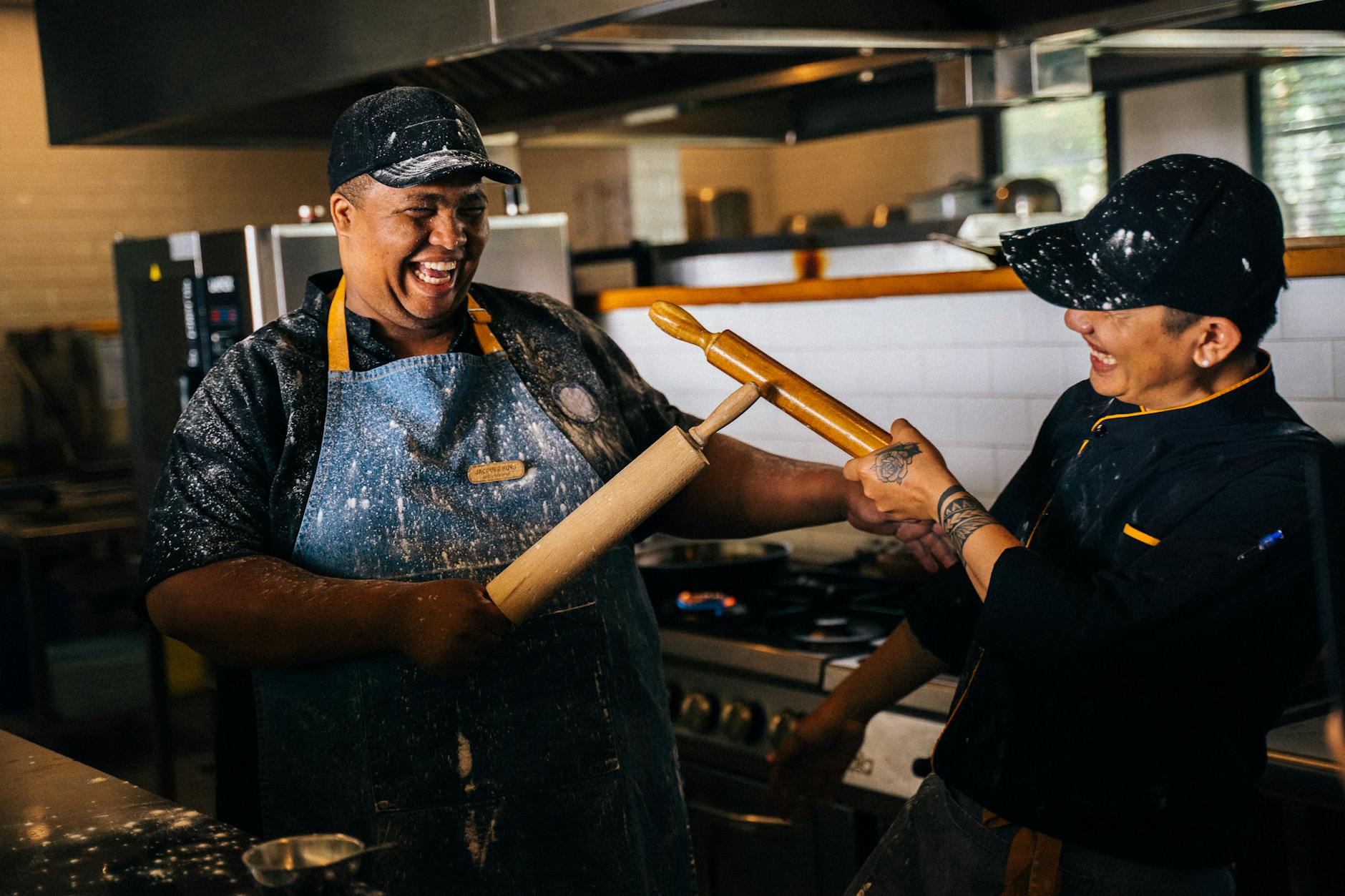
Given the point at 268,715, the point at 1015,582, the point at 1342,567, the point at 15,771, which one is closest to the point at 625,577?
the point at 268,715

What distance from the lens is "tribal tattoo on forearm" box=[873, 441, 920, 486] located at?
Result: 163 centimetres

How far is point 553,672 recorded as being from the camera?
185 cm

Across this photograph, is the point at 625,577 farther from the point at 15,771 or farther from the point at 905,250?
the point at 905,250

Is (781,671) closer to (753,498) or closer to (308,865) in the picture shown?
(753,498)

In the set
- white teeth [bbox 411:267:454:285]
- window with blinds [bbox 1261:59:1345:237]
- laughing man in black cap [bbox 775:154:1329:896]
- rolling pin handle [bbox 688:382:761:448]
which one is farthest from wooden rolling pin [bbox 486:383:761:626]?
window with blinds [bbox 1261:59:1345:237]

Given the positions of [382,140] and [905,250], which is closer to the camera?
[382,140]

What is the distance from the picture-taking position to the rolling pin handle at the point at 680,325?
1.85m

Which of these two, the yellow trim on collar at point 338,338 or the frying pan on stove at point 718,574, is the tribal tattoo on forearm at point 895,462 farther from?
the frying pan on stove at point 718,574

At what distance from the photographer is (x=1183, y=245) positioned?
1.47m

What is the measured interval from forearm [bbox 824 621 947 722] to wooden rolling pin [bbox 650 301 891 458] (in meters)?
0.34

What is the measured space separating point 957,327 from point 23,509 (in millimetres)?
3640

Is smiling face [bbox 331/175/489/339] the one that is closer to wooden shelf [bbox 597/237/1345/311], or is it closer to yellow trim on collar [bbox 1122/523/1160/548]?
yellow trim on collar [bbox 1122/523/1160/548]

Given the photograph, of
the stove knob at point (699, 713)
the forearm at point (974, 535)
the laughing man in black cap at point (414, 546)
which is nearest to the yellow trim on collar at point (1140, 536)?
the forearm at point (974, 535)

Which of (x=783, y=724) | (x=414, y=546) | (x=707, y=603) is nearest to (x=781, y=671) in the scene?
(x=783, y=724)
